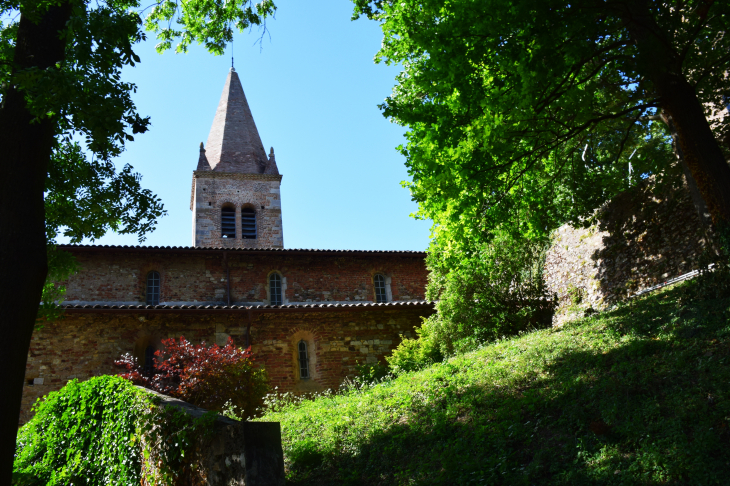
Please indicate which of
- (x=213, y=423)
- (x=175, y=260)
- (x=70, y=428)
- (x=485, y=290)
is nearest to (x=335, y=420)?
(x=213, y=423)

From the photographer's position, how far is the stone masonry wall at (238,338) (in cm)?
1319

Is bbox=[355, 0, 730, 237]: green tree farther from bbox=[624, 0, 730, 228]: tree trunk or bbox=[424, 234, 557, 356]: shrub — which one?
bbox=[424, 234, 557, 356]: shrub

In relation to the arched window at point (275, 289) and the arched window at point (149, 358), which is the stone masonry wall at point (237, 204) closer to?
the arched window at point (275, 289)

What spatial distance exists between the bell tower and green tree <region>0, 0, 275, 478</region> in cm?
1844

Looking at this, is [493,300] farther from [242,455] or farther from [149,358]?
[149,358]

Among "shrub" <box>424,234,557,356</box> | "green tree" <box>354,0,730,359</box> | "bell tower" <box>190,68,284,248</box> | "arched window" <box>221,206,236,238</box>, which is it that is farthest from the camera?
"arched window" <box>221,206,236,238</box>

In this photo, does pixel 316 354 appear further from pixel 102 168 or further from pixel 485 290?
pixel 102 168

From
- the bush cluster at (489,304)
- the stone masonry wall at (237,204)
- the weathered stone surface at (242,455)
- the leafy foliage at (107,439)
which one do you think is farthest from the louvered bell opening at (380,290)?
the weathered stone surface at (242,455)

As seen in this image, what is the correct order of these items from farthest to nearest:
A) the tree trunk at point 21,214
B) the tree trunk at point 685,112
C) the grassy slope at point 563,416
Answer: the tree trunk at point 685,112 → the tree trunk at point 21,214 → the grassy slope at point 563,416

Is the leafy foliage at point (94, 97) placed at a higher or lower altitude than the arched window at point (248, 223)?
lower

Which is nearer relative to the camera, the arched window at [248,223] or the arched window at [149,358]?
the arched window at [149,358]

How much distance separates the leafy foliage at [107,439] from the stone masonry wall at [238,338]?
3863mm

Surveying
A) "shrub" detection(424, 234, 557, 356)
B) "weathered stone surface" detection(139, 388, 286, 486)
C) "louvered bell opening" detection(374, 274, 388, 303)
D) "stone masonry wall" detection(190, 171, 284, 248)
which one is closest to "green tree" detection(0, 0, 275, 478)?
"weathered stone surface" detection(139, 388, 286, 486)

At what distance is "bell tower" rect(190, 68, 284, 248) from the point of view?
89.5 feet
